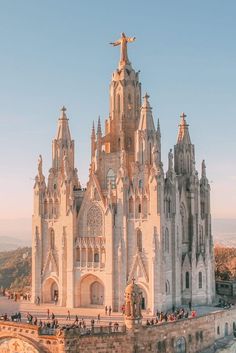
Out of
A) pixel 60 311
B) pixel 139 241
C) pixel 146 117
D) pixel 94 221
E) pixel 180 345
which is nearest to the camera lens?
pixel 180 345

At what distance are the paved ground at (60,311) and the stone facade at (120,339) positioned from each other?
9.97 ft

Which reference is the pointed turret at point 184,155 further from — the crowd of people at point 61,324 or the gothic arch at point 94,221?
the crowd of people at point 61,324

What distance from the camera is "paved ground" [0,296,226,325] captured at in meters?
48.2

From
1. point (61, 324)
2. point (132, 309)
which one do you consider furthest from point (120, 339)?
point (61, 324)

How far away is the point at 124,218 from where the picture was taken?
168 ft

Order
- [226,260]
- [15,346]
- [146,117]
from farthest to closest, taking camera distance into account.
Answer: [226,260]
[146,117]
[15,346]

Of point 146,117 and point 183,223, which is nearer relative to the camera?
point 146,117

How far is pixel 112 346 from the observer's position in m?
41.6

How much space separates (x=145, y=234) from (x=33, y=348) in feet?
48.9

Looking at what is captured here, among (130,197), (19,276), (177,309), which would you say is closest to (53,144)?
Answer: (130,197)

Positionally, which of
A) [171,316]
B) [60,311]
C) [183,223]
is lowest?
[60,311]

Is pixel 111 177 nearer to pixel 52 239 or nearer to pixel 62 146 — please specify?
pixel 62 146

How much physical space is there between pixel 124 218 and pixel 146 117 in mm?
10159

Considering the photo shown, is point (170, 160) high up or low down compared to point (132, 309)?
up
